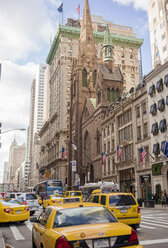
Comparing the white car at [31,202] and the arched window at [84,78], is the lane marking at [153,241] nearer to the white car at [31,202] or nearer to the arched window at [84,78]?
the white car at [31,202]

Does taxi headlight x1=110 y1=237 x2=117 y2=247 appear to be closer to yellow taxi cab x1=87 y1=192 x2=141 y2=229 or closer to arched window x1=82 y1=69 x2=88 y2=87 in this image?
yellow taxi cab x1=87 y1=192 x2=141 y2=229

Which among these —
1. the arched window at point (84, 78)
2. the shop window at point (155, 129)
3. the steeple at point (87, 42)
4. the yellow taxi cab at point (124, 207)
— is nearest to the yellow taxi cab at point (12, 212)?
the yellow taxi cab at point (124, 207)

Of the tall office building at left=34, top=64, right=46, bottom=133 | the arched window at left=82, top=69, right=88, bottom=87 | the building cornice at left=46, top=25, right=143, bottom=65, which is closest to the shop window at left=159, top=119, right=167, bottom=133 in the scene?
the arched window at left=82, top=69, right=88, bottom=87

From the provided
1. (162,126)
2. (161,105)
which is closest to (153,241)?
(162,126)

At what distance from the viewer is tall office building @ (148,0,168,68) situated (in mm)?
65875

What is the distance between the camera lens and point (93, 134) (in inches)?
2505

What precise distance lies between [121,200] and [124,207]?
16.3 inches

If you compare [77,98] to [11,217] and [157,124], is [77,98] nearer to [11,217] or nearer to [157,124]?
[157,124]

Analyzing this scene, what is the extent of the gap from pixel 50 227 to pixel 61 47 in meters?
102

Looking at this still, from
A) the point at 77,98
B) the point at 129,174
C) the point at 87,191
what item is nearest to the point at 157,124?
the point at 129,174

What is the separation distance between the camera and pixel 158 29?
71.1m

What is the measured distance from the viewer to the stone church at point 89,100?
6119cm

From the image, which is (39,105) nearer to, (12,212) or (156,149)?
(156,149)

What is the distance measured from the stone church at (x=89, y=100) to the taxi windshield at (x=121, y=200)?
4482 cm
